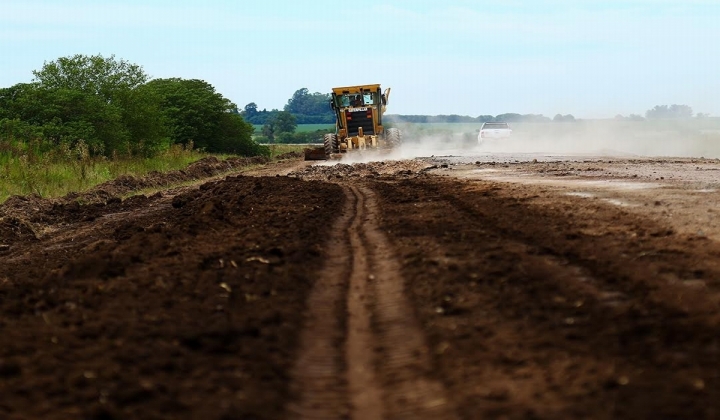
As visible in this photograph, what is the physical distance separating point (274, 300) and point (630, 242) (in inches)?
172

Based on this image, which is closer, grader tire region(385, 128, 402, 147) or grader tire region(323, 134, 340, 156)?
grader tire region(323, 134, 340, 156)

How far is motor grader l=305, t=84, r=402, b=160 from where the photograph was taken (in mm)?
40469

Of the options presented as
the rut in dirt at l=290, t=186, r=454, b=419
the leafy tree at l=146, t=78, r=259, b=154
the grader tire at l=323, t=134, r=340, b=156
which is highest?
the leafy tree at l=146, t=78, r=259, b=154

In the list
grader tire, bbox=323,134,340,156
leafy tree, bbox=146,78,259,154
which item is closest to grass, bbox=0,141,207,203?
grader tire, bbox=323,134,340,156

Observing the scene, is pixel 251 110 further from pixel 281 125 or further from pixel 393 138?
pixel 393 138

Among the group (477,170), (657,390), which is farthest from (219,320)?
(477,170)

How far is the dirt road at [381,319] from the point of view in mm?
4824

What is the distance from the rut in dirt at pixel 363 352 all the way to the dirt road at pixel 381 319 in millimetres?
19

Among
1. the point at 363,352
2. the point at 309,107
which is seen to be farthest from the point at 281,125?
the point at 363,352

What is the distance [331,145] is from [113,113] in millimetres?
9600

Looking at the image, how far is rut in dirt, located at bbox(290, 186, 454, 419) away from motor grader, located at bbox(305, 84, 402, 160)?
31393 mm

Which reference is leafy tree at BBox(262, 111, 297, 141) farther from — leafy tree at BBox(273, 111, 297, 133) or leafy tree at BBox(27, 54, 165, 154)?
leafy tree at BBox(27, 54, 165, 154)

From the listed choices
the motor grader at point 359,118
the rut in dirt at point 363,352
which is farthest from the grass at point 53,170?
the rut in dirt at point 363,352

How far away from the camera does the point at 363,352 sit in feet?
19.0
